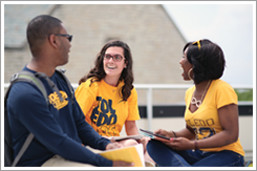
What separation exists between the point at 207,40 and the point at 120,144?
0.93 meters

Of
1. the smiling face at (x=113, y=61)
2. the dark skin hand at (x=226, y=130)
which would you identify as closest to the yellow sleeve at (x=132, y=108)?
the smiling face at (x=113, y=61)

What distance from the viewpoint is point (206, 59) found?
2025mm

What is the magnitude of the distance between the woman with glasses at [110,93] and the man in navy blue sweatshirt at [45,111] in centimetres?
78

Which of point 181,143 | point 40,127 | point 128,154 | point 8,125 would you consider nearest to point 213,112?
point 181,143

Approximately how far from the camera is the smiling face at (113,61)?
275cm

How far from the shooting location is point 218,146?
1938 millimetres

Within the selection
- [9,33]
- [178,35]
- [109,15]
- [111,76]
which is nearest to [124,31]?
[109,15]

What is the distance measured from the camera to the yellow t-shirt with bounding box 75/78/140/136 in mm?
2594

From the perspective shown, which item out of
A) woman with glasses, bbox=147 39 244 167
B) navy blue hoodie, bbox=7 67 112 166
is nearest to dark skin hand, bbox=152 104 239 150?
woman with glasses, bbox=147 39 244 167

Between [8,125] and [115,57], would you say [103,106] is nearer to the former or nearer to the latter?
[115,57]

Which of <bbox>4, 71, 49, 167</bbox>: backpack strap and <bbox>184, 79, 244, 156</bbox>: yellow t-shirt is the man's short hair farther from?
<bbox>184, 79, 244, 156</bbox>: yellow t-shirt

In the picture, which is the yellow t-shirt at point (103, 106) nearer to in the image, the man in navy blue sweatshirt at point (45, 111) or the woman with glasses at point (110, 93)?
the woman with glasses at point (110, 93)

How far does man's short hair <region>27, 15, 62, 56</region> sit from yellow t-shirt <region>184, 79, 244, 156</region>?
1072 mm

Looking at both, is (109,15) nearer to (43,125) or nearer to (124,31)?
(124,31)
